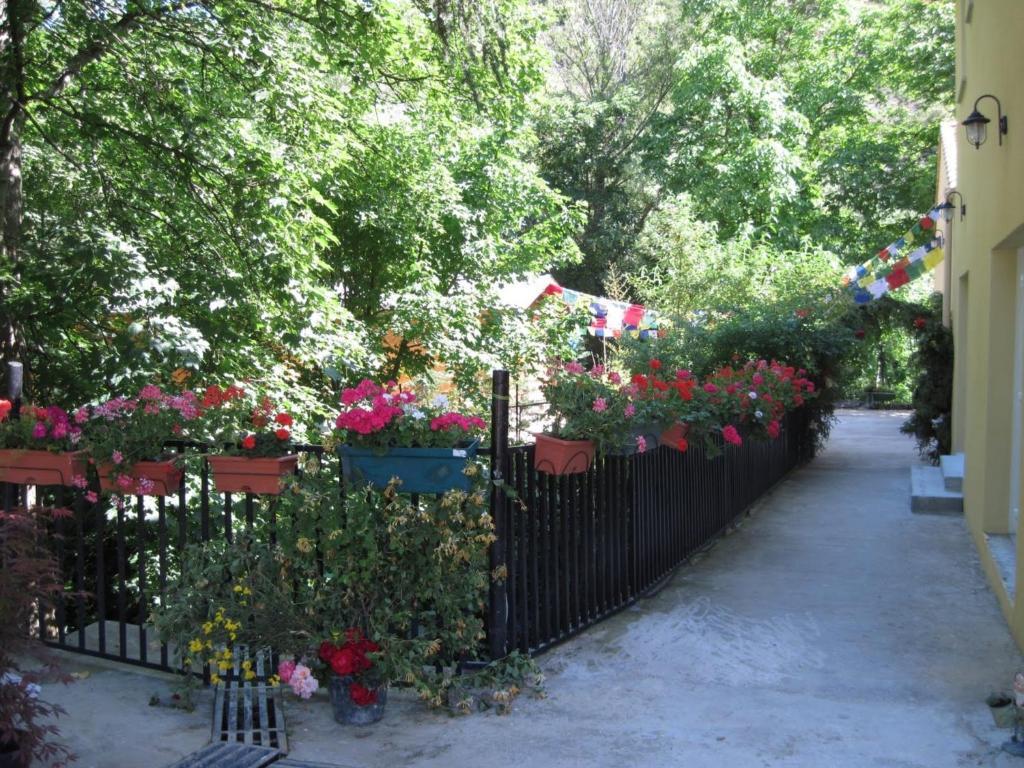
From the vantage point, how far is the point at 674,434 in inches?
231

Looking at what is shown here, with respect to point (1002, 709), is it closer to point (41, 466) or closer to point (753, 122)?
point (41, 466)

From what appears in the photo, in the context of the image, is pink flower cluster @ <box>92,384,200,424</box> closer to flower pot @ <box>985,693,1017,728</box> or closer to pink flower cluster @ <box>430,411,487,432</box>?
pink flower cluster @ <box>430,411,487,432</box>

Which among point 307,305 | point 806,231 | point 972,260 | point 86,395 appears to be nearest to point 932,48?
point 806,231

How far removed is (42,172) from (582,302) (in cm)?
859

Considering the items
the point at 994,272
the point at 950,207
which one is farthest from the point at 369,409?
the point at 950,207

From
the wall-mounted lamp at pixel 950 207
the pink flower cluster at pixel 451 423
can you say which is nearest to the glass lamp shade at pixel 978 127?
the wall-mounted lamp at pixel 950 207

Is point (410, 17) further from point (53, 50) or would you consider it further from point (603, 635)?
point (603, 635)

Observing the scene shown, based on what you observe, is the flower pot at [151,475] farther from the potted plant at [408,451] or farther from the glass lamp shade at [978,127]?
the glass lamp shade at [978,127]

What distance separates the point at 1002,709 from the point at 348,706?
284 cm

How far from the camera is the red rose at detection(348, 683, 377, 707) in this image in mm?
4090

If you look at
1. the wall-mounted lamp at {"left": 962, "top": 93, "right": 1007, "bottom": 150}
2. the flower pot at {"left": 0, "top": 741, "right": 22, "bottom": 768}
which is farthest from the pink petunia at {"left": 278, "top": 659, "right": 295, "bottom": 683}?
the wall-mounted lamp at {"left": 962, "top": 93, "right": 1007, "bottom": 150}

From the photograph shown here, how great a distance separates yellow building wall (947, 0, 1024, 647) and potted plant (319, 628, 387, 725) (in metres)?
3.34

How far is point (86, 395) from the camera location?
7430mm

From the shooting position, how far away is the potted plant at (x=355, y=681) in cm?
406
